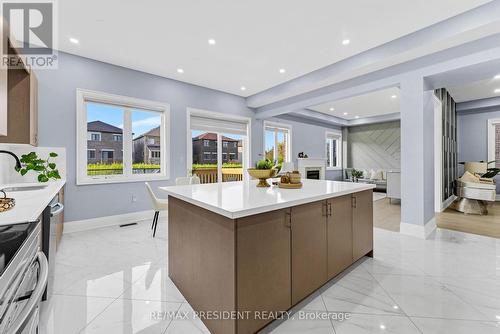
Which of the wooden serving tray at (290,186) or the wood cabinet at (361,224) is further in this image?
the wood cabinet at (361,224)

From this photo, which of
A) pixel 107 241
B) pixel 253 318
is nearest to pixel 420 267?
pixel 253 318

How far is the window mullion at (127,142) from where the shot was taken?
13.1ft

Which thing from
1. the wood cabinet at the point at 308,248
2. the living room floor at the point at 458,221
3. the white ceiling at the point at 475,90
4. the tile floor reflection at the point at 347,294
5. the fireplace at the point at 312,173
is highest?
the white ceiling at the point at 475,90

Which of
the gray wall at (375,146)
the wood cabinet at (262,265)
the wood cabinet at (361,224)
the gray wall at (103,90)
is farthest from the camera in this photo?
the gray wall at (375,146)

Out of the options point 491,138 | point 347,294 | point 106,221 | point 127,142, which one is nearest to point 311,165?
point 491,138

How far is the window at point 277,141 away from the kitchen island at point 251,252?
4.54 metres

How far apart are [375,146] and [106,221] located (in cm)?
879

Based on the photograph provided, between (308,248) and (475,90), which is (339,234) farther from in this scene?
(475,90)

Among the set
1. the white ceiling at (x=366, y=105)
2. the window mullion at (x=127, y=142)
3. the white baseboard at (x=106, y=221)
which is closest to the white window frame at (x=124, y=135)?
the window mullion at (x=127, y=142)

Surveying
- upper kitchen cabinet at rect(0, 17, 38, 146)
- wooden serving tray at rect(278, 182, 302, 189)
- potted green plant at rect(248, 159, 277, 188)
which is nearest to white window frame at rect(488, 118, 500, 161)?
wooden serving tray at rect(278, 182, 302, 189)

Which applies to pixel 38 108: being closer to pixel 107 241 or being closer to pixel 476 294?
→ pixel 107 241

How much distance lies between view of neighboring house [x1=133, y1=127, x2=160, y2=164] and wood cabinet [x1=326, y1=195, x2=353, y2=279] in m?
3.63

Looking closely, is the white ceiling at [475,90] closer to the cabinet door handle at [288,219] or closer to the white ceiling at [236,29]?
the white ceiling at [236,29]

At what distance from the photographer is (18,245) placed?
1.01m
